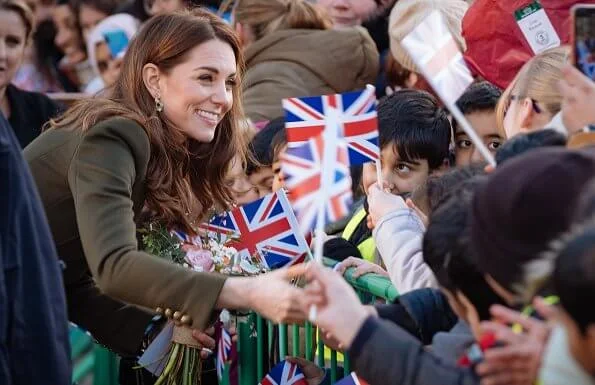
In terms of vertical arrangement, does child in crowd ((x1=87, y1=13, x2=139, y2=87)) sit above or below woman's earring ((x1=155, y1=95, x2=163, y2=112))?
below

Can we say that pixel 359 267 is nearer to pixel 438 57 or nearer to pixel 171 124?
pixel 171 124

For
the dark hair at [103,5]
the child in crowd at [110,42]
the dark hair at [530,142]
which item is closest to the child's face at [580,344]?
the dark hair at [530,142]

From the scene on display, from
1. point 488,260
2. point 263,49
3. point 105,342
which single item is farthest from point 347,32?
point 488,260

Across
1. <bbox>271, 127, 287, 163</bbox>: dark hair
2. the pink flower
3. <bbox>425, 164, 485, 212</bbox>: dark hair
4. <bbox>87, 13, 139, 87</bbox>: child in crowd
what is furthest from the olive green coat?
<bbox>87, 13, 139, 87</bbox>: child in crowd

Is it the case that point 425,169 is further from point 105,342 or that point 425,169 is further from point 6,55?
point 6,55

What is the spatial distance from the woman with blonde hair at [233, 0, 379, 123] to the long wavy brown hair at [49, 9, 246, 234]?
1.73 m

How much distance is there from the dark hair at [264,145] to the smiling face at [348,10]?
1281 millimetres

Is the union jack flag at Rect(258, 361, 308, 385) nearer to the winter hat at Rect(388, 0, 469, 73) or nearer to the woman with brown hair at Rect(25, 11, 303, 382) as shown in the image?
the woman with brown hair at Rect(25, 11, 303, 382)

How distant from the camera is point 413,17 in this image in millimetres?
5785

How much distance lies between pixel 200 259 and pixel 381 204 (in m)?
0.73

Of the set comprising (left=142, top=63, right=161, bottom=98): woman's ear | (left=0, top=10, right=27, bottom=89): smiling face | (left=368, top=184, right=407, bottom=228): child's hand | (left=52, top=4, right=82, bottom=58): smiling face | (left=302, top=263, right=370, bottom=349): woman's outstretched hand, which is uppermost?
(left=302, top=263, right=370, bottom=349): woman's outstretched hand

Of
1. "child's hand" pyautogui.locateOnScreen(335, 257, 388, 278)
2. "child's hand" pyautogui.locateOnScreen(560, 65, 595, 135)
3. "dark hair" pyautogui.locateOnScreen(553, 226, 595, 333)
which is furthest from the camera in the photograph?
"child's hand" pyautogui.locateOnScreen(335, 257, 388, 278)

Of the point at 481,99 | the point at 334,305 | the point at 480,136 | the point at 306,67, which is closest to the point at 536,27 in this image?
the point at 481,99

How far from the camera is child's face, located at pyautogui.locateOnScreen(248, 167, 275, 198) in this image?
573 centimetres
